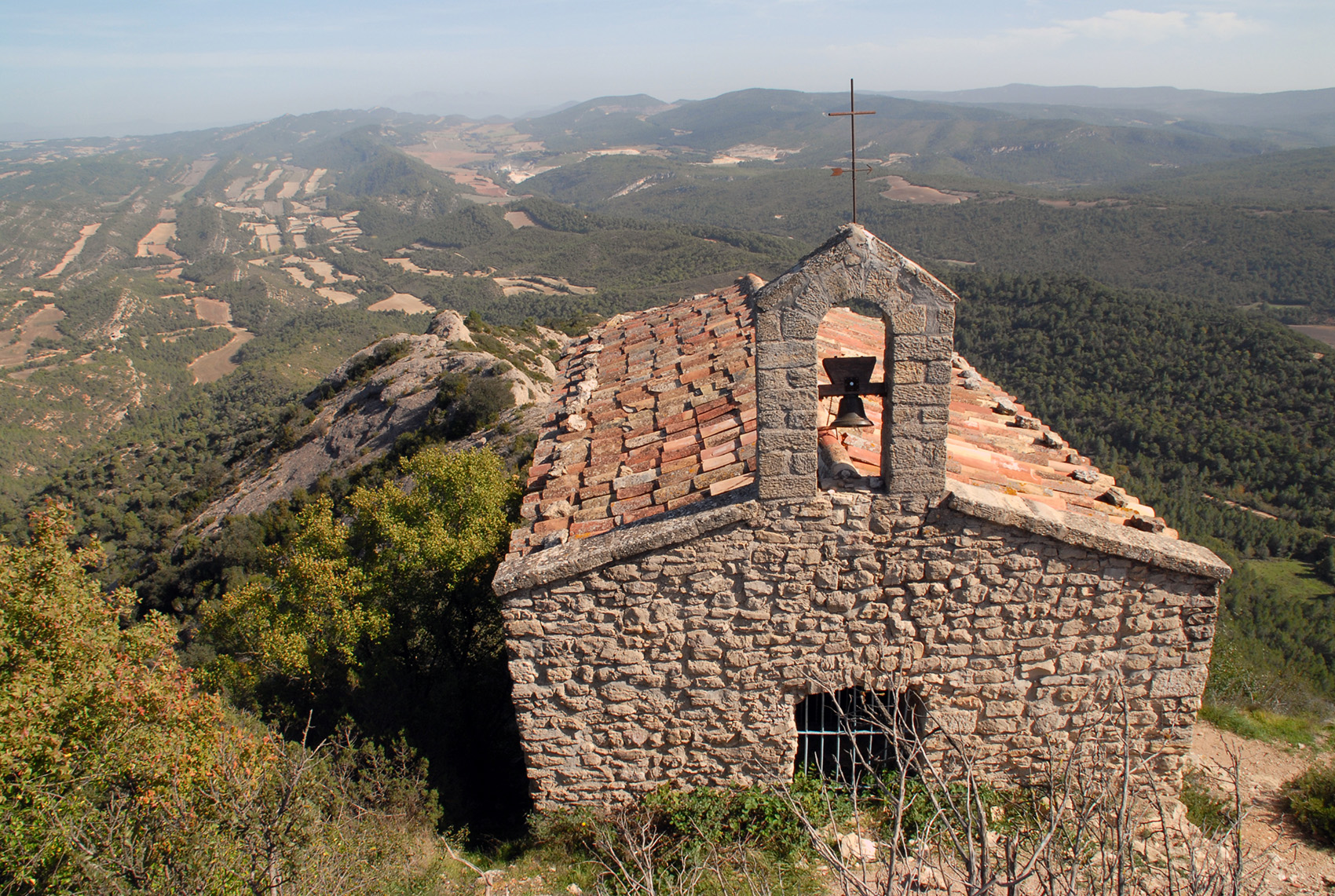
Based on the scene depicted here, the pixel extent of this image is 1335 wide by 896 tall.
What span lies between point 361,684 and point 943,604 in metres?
6.83

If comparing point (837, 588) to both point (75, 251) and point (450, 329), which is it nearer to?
point (450, 329)

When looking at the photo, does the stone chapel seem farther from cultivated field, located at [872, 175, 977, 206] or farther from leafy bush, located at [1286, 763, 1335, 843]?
cultivated field, located at [872, 175, 977, 206]

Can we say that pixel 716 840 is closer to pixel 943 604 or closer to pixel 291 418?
pixel 943 604

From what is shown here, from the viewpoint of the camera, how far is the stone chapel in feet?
18.5

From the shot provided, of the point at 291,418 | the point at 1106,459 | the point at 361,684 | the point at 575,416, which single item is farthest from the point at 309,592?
the point at 1106,459

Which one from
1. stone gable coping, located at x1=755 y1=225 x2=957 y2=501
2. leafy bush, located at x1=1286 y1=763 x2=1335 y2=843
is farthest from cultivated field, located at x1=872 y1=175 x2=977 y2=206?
stone gable coping, located at x1=755 y1=225 x2=957 y2=501

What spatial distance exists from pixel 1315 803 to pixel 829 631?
17.8 ft

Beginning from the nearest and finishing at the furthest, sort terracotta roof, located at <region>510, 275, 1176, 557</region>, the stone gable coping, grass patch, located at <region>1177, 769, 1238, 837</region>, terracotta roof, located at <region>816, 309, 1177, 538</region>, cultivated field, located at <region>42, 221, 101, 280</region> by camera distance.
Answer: the stone gable coping, terracotta roof, located at <region>816, 309, 1177, 538</region>, terracotta roof, located at <region>510, 275, 1176, 557</region>, grass patch, located at <region>1177, 769, 1238, 837</region>, cultivated field, located at <region>42, 221, 101, 280</region>

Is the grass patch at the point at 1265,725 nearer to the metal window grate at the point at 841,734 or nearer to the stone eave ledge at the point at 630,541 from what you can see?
the metal window grate at the point at 841,734

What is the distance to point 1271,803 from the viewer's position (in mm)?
7617

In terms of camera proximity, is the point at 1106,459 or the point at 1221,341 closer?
the point at 1106,459

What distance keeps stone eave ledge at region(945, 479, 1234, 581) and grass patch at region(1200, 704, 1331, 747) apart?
4523 mm

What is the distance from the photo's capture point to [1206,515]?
96.9 feet

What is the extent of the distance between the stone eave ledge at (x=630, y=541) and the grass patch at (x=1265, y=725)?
7442 mm
